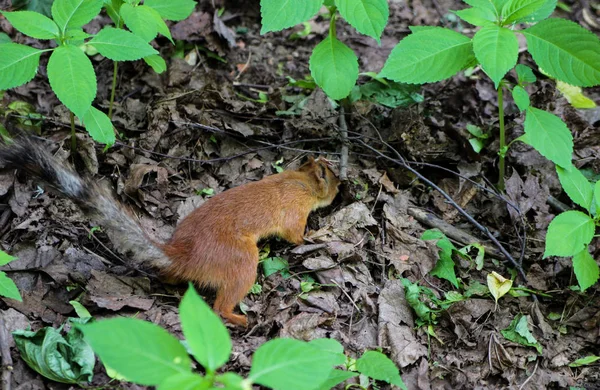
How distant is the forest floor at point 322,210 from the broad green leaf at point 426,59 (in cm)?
99

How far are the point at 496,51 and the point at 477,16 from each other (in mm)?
426

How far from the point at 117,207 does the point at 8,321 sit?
967 millimetres

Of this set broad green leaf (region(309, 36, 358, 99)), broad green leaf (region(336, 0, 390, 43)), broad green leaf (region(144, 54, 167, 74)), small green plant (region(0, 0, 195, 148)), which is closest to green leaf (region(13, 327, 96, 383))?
small green plant (region(0, 0, 195, 148))

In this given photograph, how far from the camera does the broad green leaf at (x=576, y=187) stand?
4.24m

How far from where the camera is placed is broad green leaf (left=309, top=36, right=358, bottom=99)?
4.80m

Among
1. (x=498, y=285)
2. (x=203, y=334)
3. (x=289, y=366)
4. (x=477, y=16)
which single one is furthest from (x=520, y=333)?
(x=203, y=334)

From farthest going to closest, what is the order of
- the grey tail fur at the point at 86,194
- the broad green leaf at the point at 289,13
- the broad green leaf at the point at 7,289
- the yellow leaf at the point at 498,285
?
1. the yellow leaf at the point at 498,285
2. the broad green leaf at the point at 289,13
3. the grey tail fur at the point at 86,194
4. the broad green leaf at the point at 7,289

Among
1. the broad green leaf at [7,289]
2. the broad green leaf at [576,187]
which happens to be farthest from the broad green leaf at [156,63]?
the broad green leaf at [576,187]

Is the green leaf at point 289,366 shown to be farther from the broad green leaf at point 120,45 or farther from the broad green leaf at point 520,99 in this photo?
the broad green leaf at point 520,99

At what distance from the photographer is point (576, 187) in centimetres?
429

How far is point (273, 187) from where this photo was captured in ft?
15.7

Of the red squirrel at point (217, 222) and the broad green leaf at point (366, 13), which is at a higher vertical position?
the broad green leaf at point (366, 13)

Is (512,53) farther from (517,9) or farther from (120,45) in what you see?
(120,45)

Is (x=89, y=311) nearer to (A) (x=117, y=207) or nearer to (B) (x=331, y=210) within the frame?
(A) (x=117, y=207)
